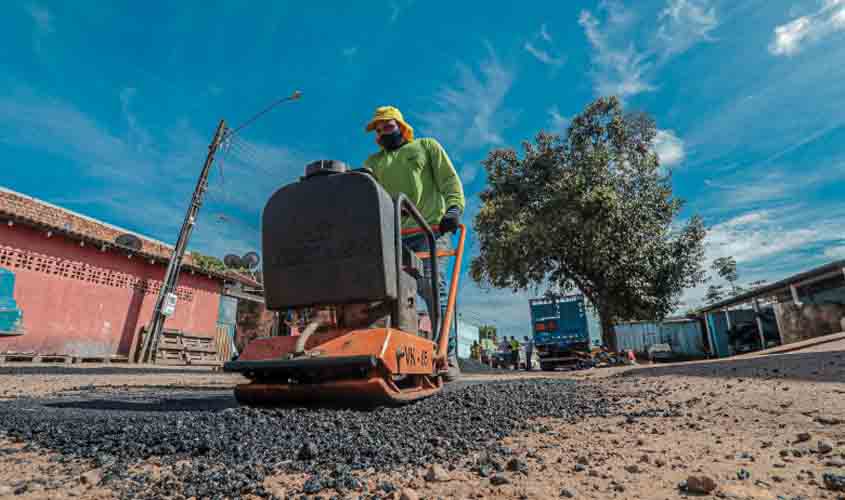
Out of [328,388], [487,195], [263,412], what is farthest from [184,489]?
[487,195]

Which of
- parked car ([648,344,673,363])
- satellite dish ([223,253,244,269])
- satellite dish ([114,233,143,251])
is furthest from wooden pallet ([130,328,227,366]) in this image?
parked car ([648,344,673,363])

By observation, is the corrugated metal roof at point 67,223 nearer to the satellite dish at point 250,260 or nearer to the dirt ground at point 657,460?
the satellite dish at point 250,260

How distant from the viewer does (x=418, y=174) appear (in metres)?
3.86

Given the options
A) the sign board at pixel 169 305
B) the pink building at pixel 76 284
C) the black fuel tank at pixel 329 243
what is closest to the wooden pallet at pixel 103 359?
the pink building at pixel 76 284

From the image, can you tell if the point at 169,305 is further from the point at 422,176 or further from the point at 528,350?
the point at 528,350

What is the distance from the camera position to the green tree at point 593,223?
52.7 feet

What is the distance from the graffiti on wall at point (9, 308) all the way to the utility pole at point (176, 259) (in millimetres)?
3134

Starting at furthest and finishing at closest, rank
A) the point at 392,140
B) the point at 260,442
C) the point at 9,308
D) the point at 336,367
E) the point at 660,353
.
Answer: the point at 660,353 < the point at 9,308 < the point at 392,140 < the point at 336,367 < the point at 260,442

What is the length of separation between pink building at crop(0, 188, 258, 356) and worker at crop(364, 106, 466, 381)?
1237cm

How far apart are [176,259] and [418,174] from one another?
13771mm

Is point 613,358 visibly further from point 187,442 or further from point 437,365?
point 187,442

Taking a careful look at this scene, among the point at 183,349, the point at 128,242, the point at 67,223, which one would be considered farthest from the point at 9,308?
the point at 183,349

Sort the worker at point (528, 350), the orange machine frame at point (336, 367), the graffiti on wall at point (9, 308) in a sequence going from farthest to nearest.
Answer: the worker at point (528, 350)
the graffiti on wall at point (9, 308)
the orange machine frame at point (336, 367)

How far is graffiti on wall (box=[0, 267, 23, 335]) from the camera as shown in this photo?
35.7 feet
